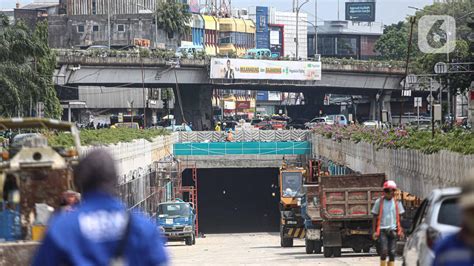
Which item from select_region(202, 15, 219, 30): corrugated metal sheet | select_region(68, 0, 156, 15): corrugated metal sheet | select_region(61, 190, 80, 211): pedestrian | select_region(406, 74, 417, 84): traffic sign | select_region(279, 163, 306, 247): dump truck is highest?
select_region(68, 0, 156, 15): corrugated metal sheet

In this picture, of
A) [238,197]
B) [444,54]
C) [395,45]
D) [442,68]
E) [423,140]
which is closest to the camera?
[423,140]

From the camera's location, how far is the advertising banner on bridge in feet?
360

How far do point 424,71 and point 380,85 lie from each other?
21.1 feet

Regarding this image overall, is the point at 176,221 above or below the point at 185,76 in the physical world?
below

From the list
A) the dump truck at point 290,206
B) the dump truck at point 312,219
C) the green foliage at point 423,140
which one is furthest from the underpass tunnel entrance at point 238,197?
the dump truck at point 312,219

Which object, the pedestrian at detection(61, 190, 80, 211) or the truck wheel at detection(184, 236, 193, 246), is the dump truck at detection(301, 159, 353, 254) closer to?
the truck wheel at detection(184, 236, 193, 246)

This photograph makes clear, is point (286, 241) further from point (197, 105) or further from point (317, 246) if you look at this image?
point (197, 105)

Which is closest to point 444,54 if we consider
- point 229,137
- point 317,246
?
point 229,137

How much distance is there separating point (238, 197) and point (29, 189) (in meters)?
70.1

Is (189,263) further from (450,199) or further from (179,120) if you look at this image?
(179,120)

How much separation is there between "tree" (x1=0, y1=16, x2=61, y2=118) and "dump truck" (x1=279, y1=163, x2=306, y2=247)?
22389 mm

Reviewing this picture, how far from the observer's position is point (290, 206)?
143ft

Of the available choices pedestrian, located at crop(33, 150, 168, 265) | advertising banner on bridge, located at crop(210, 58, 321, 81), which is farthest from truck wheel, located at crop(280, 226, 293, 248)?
advertising banner on bridge, located at crop(210, 58, 321, 81)
